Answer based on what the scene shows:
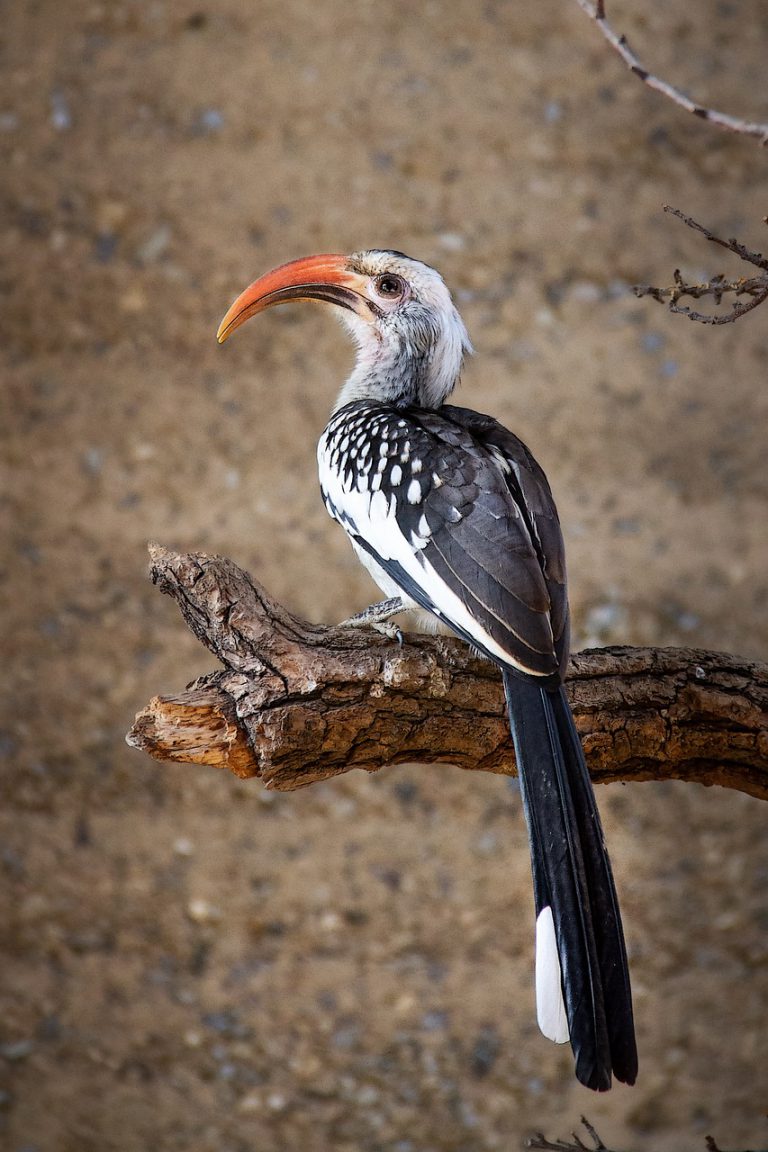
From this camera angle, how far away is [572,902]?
1555 mm

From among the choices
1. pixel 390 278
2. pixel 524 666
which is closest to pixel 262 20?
pixel 390 278

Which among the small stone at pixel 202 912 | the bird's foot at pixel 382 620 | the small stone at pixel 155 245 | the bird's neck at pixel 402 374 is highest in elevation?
the small stone at pixel 155 245

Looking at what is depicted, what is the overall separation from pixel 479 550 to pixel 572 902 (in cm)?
52

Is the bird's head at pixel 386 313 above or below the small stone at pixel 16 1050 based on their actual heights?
above

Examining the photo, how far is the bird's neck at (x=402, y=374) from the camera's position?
2281 millimetres

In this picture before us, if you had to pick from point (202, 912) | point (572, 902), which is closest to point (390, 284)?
point (572, 902)

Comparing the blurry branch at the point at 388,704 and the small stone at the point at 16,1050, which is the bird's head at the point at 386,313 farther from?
the small stone at the point at 16,1050

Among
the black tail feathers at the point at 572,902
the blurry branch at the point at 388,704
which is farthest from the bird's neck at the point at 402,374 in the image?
the black tail feathers at the point at 572,902

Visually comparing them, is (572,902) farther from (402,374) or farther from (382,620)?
(402,374)

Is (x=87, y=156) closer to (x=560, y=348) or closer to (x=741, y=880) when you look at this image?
(x=560, y=348)

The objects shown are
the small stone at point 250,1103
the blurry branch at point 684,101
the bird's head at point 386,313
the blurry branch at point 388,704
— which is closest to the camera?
the blurry branch at point 684,101

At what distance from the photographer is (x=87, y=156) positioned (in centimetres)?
325

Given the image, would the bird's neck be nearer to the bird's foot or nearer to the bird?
the bird

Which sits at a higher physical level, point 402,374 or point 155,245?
point 155,245
